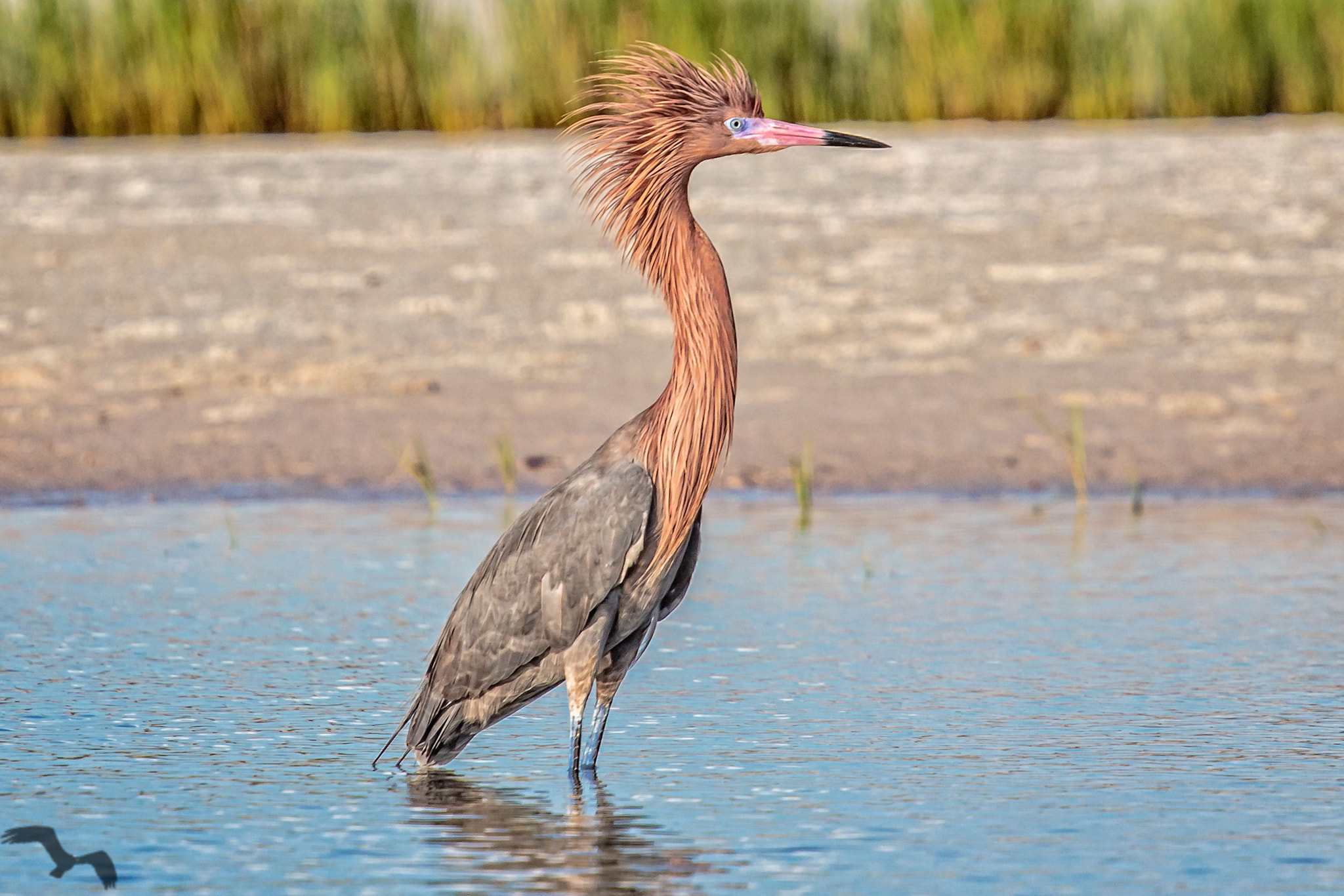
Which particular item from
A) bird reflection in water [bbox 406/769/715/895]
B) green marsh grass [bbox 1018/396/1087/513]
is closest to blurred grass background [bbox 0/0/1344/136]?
green marsh grass [bbox 1018/396/1087/513]

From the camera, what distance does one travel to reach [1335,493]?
33.6 ft

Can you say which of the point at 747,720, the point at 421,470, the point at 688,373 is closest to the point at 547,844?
the point at 747,720

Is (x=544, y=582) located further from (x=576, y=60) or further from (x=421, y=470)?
(x=576, y=60)

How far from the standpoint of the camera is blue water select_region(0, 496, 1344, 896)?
4.75m

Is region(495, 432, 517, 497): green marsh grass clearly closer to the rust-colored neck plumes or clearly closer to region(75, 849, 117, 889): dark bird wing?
the rust-colored neck plumes

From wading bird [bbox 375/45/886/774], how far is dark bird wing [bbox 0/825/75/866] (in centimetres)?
109

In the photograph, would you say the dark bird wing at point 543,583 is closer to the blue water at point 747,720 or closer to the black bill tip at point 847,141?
the blue water at point 747,720

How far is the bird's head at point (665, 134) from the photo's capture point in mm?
5898

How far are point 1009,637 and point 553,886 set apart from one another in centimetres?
283

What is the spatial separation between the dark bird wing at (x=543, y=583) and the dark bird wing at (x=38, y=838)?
1.10 metres

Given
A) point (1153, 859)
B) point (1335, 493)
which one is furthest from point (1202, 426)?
point (1153, 859)

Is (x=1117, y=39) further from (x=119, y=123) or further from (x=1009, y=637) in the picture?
(x=1009, y=637)

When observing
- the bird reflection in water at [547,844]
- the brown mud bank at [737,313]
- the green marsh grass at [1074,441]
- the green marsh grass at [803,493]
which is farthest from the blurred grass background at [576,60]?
the bird reflection in water at [547,844]

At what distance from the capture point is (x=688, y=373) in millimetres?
5781
